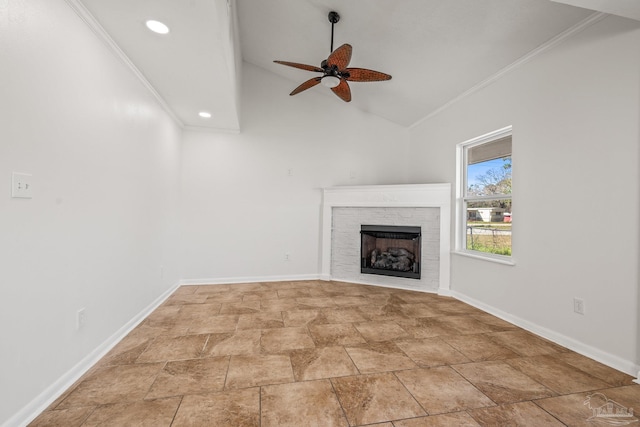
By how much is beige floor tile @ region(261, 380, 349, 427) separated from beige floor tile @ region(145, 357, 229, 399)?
35cm

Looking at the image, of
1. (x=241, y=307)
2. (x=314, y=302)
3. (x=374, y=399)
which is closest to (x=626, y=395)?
(x=374, y=399)

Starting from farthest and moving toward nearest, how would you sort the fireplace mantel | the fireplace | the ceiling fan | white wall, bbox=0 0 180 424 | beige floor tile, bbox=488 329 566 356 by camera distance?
the fireplace < the fireplace mantel < the ceiling fan < beige floor tile, bbox=488 329 566 356 < white wall, bbox=0 0 180 424

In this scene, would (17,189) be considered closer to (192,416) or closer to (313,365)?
(192,416)

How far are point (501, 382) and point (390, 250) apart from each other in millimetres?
2523

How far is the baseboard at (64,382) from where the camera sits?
1.35 metres

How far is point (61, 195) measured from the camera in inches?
64.0

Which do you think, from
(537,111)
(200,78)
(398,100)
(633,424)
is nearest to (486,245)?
(537,111)

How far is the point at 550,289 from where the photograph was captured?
2.37 metres

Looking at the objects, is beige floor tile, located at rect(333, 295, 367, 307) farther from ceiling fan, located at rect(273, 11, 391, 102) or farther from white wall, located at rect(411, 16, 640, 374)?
ceiling fan, located at rect(273, 11, 391, 102)

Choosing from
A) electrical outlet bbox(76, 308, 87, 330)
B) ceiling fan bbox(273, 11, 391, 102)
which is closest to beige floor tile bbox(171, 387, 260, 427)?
electrical outlet bbox(76, 308, 87, 330)

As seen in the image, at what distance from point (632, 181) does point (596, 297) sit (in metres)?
0.87

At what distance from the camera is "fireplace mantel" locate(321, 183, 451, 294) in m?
3.71

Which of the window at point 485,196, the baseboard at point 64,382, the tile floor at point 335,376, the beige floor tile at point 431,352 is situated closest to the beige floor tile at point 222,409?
the tile floor at point 335,376

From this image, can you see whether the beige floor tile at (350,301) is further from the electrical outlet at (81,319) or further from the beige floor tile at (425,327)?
the electrical outlet at (81,319)
